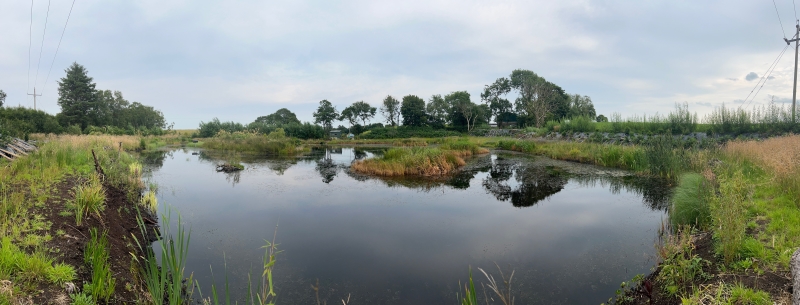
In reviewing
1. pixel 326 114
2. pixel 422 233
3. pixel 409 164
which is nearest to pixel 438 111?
pixel 326 114

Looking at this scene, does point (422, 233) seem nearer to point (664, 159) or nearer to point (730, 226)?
point (730, 226)

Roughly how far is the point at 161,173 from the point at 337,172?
7.23 metres

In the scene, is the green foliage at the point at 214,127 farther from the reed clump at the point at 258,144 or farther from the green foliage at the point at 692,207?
the green foliage at the point at 692,207

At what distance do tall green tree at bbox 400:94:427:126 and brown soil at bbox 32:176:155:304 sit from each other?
150 ft

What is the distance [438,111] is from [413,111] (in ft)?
12.3

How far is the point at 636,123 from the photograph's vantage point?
22.0 m

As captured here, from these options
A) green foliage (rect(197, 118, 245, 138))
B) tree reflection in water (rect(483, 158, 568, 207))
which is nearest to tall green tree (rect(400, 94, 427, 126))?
green foliage (rect(197, 118, 245, 138))

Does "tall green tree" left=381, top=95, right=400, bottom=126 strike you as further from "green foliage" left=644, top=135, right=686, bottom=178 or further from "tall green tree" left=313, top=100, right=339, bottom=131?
"green foliage" left=644, top=135, right=686, bottom=178

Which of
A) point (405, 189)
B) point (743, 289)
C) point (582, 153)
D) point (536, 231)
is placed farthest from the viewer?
point (582, 153)

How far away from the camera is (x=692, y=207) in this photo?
6.09 m

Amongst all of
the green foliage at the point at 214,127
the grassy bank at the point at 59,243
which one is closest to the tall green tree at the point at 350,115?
the green foliage at the point at 214,127

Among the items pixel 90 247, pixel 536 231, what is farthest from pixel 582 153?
pixel 90 247

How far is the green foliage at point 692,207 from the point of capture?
5762 mm

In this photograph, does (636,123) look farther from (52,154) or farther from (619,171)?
(52,154)
